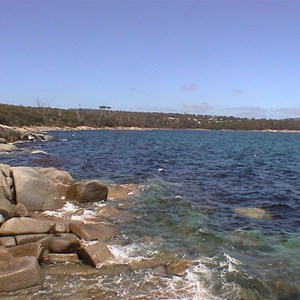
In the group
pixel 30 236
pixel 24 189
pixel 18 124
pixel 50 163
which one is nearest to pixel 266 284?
pixel 30 236

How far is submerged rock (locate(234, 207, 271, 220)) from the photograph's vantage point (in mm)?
16406

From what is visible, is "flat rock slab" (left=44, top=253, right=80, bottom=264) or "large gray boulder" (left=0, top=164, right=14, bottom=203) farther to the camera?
"large gray boulder" (left=0, top=164, right=14, bottom=203)

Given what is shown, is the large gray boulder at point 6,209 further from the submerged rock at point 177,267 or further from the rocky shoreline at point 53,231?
the submerged rock at point 177,267

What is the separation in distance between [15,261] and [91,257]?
7.23ft

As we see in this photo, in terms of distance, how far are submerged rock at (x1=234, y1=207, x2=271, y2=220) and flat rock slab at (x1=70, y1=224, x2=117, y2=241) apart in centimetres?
711

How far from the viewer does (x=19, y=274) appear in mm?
8398

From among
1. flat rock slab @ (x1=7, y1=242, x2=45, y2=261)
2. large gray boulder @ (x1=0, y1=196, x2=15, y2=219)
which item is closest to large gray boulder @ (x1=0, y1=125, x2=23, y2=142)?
large gray boulder @ (x1=0, y1=196, x2=15, y2=219)

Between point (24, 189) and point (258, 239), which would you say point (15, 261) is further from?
point (258, 239)

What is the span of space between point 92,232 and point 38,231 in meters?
1.92

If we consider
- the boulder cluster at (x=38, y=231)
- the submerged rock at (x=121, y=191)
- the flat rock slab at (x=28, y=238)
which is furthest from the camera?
the submerged rock at (x=121, y=191)

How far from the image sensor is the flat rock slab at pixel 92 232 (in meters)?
12.2

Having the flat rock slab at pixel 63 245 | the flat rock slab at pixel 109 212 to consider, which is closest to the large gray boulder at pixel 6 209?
the flat rock slab at pixel 63 245

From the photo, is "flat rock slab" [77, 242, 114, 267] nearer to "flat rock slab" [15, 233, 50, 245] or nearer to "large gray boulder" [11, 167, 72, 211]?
"flat rock slab" [15, 233, 50, 245]

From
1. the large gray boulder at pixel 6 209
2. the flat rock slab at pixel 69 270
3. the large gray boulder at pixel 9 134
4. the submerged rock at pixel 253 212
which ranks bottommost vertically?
the large gray boulder at pixel 9 134
